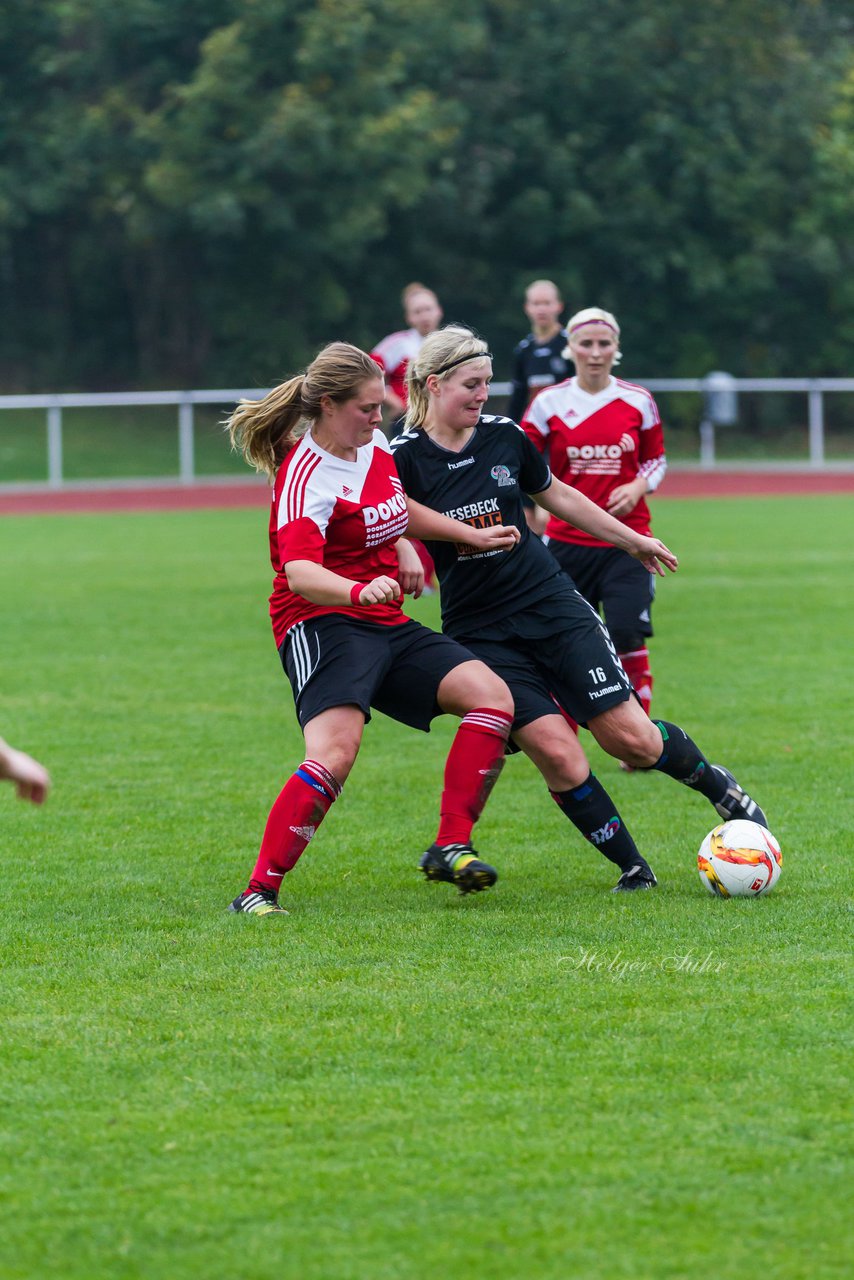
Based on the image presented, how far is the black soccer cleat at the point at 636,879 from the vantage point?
18.3 feet

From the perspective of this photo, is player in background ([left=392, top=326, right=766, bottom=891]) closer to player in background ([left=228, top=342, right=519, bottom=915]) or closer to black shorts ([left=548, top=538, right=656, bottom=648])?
player in background ([left=228, top=342, right=519, bottom=915])

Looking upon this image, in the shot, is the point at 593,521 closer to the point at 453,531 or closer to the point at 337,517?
the point at 453,531

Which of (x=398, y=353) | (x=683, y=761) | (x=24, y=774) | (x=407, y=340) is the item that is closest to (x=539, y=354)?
(x=398, y=353)

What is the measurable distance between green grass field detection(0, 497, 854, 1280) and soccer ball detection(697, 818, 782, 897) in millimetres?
77

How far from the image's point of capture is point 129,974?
4723mm

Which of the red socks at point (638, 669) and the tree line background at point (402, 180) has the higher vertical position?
the tree line background at point (402, 180)

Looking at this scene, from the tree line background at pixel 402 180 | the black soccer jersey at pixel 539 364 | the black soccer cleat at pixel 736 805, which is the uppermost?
the tree line background at pixel 402 180

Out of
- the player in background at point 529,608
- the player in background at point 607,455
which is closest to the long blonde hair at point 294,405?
the player in background at point 529,608

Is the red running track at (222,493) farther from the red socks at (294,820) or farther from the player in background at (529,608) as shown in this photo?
the red socks at (294,820)

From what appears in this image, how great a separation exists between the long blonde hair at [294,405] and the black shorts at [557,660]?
921mm

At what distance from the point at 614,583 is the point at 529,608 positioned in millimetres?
2166

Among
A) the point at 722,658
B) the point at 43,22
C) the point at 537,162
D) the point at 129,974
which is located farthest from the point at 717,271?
the point at 129,974

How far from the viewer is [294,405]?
18.0ft

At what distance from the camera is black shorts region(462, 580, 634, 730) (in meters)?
5.64
